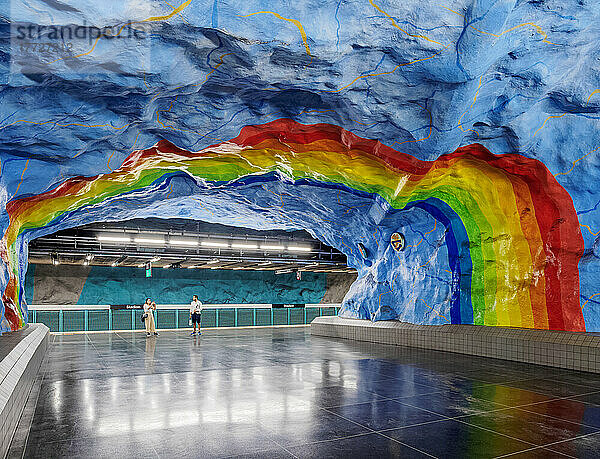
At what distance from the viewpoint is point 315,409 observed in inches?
208

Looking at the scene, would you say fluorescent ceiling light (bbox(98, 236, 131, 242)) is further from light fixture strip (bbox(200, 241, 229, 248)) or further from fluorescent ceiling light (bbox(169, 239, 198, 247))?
light fixture strip (bbox(200, 241, 229, 248))

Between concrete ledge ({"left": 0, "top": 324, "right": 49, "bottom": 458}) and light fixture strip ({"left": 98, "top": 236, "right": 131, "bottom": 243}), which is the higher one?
light fixture strip ({"left": 98, "top": 236, "right": 131, "bottom": 243})

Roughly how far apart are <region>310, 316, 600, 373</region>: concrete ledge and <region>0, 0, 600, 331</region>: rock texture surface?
0.27 meters

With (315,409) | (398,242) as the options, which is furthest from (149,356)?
(398,242)

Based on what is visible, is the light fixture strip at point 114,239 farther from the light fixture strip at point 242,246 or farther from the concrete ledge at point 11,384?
the concrete ledge at point 11,384

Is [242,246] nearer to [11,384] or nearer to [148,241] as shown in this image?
[148,241]

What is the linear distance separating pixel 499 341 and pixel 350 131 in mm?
5312

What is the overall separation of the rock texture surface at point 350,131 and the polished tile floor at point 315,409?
8.36 feet

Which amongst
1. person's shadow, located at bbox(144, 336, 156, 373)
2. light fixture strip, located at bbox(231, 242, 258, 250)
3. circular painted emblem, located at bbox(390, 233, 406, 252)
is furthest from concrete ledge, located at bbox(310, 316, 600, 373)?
light fixture strip, located at bbox(231, 242, 258, 250)

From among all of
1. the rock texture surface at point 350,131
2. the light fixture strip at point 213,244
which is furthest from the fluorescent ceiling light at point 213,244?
the rock texture surface at point 350,131

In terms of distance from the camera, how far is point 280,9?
460 centimetres

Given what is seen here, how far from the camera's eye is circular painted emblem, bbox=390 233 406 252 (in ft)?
40.9

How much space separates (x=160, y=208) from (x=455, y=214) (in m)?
7.74

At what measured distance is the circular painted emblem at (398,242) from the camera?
1247cm
